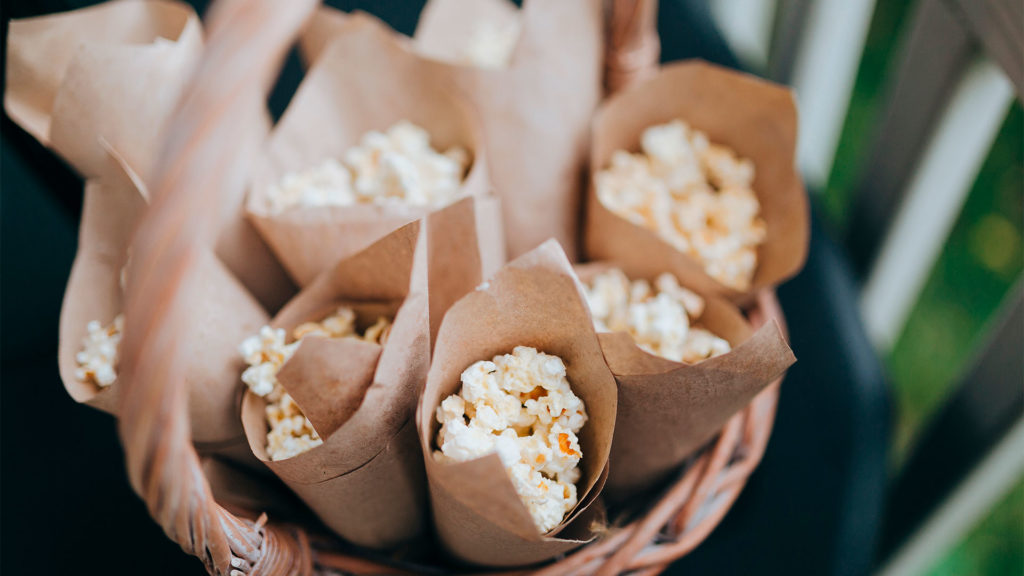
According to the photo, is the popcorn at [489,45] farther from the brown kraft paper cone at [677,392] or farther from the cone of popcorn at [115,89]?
the brown kraft paper cone at [677,392]

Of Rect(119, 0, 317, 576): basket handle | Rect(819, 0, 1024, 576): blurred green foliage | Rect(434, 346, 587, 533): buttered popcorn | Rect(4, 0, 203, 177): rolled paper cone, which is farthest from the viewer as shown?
Rect(819, 0, 1024, 576): blurred green foliage

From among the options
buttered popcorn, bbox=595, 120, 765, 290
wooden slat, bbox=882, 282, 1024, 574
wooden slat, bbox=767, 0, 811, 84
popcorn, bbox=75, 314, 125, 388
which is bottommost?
wooden slat, bbox=882, 282, 1024, 574

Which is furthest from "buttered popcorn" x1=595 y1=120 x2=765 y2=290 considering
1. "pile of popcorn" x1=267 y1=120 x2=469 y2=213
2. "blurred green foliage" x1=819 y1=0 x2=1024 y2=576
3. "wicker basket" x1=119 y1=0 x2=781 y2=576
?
"wicker basket" x1=119 y1=0 x2=781 y2=576

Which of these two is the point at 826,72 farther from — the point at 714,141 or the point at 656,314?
the point at 656,314

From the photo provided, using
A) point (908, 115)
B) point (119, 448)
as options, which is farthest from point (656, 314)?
point (119, 448)

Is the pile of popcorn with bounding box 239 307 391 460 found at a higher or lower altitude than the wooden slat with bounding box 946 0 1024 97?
lower

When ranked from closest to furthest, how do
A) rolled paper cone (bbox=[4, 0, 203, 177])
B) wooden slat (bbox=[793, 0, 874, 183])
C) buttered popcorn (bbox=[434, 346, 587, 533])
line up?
1. buttered popcorn (bbox=[434, 346, 587, 533])
2. rolled paper cone (bbox=[4, 0, 203, 177])
3. wooden slat (bbox=[793, 0, 874, 183])

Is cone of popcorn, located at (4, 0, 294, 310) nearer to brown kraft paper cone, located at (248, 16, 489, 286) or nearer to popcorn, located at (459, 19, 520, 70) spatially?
brown kraft paper cone, located at (248, 16, 489, 286)
